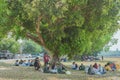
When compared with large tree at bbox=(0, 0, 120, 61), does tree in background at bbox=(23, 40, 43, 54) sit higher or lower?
lower

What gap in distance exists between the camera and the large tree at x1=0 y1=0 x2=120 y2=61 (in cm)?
3281

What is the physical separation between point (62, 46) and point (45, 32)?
268 cm

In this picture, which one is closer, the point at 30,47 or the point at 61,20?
the point at 61,20

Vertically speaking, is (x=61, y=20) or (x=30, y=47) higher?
(x=61, y=20)

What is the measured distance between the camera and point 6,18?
35.4 m

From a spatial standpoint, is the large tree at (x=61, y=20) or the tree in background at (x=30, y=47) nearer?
the large tree at (x=61, y=20)

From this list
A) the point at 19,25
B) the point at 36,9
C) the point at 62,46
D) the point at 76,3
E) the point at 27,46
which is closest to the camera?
the point at 36,9

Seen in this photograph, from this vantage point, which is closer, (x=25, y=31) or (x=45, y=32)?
(x=25, y=31)

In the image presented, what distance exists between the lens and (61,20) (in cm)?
3616

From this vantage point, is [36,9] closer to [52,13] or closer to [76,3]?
[52,13]

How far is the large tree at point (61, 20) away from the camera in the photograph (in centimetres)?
3281

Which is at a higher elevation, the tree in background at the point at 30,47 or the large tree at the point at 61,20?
the large tree at the point at 61,20

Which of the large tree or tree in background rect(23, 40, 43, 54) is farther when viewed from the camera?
tree in background rect(23, 40, 43, 54)

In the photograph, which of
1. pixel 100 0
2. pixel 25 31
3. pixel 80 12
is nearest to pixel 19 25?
pixel 25 31
